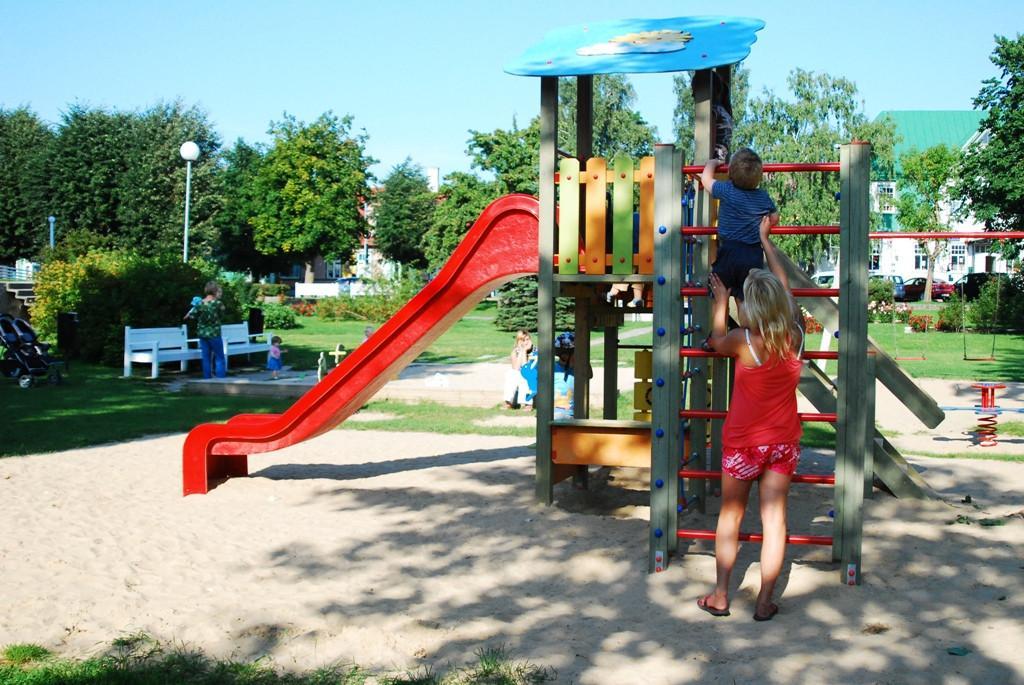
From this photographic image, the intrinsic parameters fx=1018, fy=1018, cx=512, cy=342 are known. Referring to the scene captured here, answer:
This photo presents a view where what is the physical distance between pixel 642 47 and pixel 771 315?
120 inches

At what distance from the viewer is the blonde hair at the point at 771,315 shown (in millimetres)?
4918

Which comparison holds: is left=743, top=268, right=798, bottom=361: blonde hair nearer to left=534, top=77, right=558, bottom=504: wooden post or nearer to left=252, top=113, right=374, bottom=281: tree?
left=534, top=77, right=558, bottom=504: wooden post

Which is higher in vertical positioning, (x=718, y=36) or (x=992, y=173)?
(x=992, y=173)

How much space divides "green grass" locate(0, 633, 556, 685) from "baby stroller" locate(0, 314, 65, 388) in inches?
479

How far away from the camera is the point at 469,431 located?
39.1ft

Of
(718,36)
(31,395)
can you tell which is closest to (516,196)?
(718,36)

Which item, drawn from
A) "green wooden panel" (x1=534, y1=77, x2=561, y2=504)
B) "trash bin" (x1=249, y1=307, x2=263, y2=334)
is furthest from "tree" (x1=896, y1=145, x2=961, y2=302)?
"green wooden panel" (x1=534, y1=77, x2=561, y2=504)

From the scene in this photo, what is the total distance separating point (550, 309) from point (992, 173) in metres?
26.2

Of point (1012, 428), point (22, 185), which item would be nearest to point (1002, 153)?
point (1012, 428)

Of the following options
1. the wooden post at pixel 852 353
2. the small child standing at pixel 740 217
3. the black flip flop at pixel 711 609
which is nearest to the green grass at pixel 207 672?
the black flip flop at pixel 711 609

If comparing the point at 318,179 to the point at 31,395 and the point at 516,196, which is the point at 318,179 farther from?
the point at 516,196

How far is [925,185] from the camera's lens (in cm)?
5169

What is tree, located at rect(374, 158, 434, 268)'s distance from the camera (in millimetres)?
72438

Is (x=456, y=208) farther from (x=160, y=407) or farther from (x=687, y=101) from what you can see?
(x=160, y=407)
